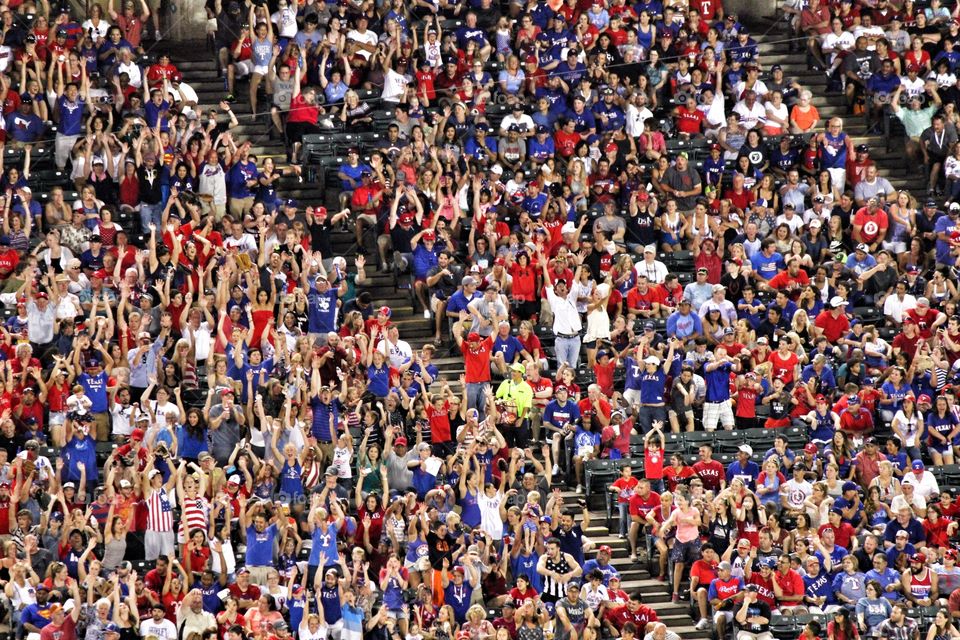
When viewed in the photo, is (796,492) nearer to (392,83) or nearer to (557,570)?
(557,570)

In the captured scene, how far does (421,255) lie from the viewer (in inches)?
1262

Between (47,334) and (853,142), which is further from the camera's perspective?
(853,142)

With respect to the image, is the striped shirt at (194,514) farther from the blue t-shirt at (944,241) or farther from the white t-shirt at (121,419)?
the blue t-shirt at (944,241)

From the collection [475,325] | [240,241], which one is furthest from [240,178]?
[475,325]

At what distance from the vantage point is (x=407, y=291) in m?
32.6

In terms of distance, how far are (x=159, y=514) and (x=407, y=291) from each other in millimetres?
6505

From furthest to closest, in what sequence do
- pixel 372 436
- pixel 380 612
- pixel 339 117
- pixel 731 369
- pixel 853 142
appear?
pixel 853 142 < pixel 339 117 < pixel 731 369 < pixel 372 436 < pixel 380 612

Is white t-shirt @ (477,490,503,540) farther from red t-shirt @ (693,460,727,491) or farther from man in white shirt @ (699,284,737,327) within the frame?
man in white shirt @ (699,284,737,327)

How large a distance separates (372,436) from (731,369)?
5024 mm

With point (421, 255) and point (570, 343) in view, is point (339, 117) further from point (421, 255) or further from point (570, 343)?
point (570, 343)

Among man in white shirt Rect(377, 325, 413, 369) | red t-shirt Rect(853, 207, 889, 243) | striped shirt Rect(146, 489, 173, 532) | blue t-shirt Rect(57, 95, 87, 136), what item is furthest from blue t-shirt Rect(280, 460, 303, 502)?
red t-shirt Rect(853, 207, 889, 243)

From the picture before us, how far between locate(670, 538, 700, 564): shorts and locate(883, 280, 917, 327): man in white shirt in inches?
237

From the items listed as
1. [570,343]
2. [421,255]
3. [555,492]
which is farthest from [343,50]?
[555,492]

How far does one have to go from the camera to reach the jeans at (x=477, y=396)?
99.5ft
